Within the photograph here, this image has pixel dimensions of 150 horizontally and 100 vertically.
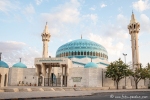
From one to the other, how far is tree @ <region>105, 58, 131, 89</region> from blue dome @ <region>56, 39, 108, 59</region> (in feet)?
49.5

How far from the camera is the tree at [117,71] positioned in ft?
121

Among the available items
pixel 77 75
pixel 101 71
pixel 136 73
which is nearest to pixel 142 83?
pixel 136 73

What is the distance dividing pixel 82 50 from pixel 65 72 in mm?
14550

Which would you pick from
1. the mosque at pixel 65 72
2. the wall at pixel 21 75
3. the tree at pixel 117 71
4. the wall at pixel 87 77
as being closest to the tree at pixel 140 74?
the mosque at pixel 65 72

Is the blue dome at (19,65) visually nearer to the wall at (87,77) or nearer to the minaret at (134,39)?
the wall at (87,77)

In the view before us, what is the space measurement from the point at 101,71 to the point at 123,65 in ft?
16.1

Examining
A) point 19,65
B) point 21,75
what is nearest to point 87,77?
point 21,75

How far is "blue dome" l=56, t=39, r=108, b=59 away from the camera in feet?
172

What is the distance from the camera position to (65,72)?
3984cm

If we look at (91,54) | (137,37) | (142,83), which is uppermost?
(137,37)

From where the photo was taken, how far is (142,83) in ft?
138

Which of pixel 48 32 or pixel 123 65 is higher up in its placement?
pixel 48 32

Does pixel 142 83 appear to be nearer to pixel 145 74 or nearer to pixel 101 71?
pixel 145 74

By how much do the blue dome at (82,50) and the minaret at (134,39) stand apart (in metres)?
11.5
